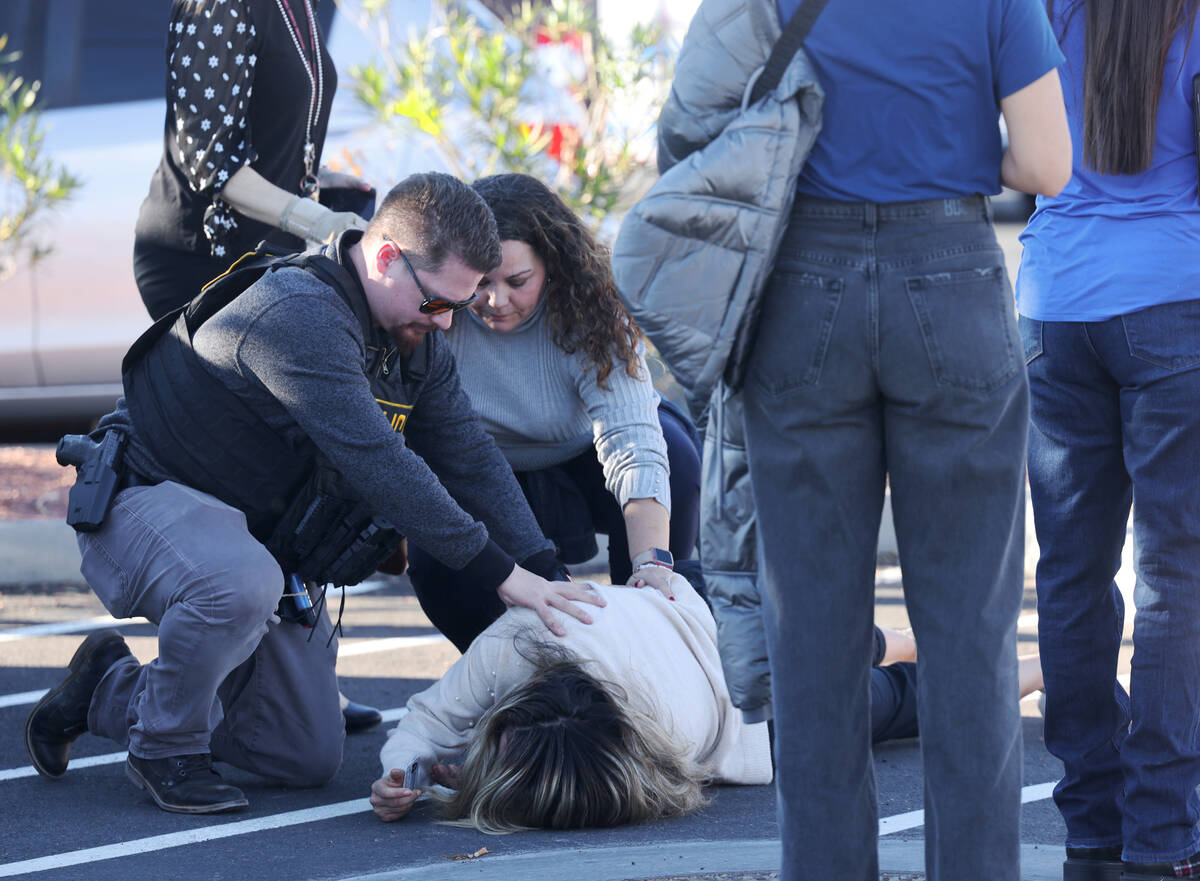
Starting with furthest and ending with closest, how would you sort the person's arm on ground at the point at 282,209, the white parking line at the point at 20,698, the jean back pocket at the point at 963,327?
the white parking line at the point at 20,698
the person's arm on ground at the point at 282,209
the jean back pocket at the point at 963,327

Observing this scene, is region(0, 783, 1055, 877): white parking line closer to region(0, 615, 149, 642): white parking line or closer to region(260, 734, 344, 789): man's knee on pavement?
region(260, 734, 344, 789): man's knee on pavement

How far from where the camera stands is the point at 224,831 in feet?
10.8

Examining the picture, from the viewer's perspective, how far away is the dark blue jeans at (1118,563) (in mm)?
2637

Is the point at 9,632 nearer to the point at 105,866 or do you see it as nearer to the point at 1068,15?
the point at 105,866

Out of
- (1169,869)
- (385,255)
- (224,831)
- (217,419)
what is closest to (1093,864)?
(1169,869)

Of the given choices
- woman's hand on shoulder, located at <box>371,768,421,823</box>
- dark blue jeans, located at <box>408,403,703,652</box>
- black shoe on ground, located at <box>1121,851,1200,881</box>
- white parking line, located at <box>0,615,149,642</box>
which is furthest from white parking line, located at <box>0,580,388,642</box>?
black shoe on ground, located at <box>1121,851,1200,881</box>

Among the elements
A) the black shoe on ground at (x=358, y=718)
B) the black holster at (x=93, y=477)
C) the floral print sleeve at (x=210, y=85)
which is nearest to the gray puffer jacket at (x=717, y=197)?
the black holster at (x=93, y=477)

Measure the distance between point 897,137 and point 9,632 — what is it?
4020mm

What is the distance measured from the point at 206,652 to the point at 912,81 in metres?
1.95

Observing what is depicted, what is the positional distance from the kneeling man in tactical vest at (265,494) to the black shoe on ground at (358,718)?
452 millimetres

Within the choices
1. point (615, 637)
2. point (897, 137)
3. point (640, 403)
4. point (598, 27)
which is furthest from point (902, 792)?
point (598, 27)

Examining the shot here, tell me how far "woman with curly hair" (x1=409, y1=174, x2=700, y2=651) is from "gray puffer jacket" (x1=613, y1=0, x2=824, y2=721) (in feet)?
5.40

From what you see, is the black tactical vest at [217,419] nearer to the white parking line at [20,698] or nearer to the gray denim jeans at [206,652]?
the gray denim jeans at [206,652]

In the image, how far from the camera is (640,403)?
161 inches
